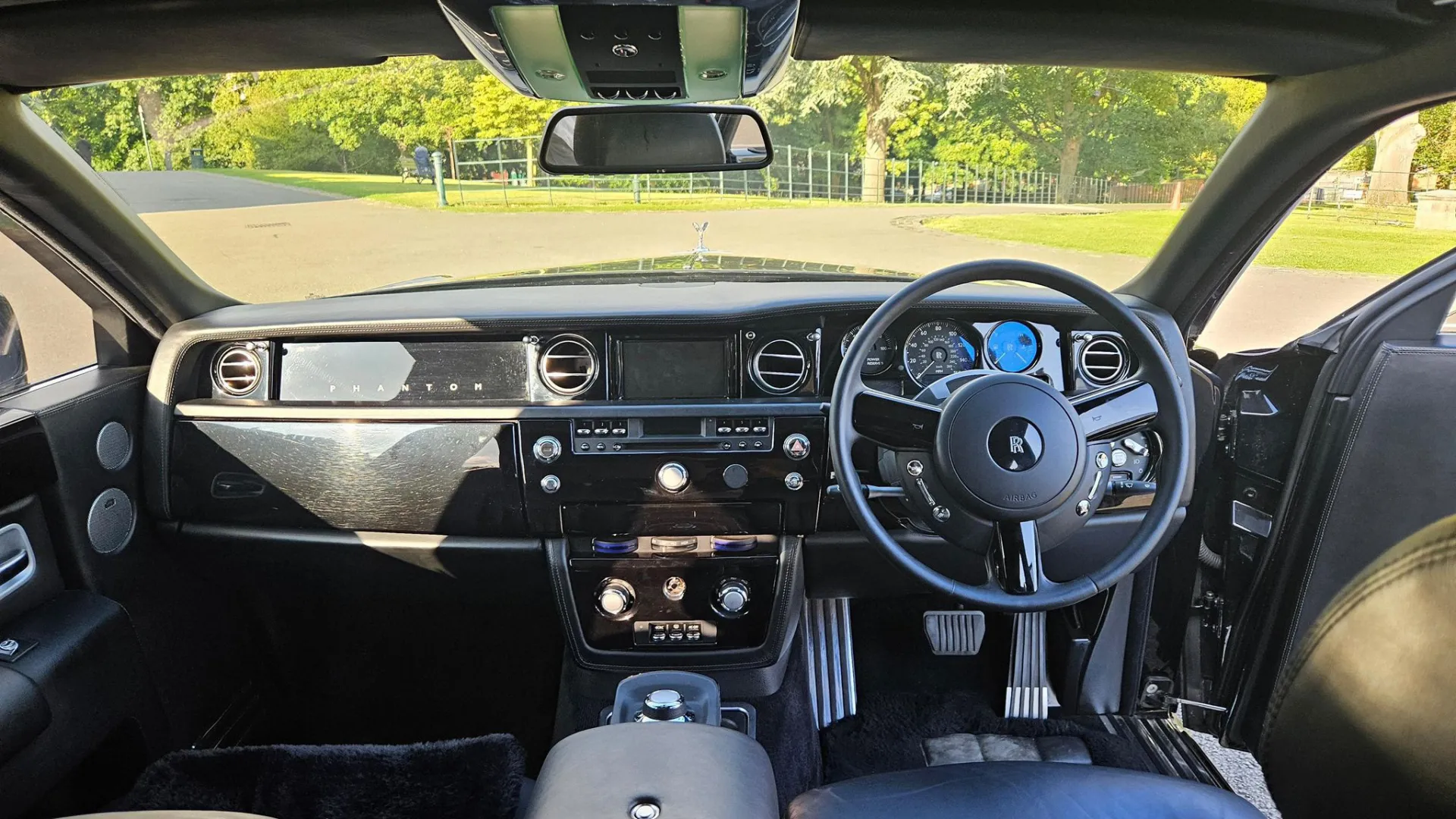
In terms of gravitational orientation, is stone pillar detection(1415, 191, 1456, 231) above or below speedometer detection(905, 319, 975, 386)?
above

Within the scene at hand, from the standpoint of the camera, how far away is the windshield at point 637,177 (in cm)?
257

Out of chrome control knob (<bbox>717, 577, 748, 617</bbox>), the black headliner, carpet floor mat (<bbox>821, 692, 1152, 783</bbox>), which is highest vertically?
the black headliner

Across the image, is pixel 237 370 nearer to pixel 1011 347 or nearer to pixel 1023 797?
pixel 1011 347

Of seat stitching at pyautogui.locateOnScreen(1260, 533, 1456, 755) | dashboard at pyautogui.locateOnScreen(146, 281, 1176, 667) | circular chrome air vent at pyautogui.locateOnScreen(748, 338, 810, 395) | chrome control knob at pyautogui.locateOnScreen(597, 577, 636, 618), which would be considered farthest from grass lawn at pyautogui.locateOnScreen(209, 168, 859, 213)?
seat stitching at pyautogui.locateOnScreen(1260, 533, 1456, 755)

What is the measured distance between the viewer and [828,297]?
2.64 metres

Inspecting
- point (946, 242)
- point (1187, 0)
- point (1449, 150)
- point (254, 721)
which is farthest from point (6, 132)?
point (1449, 150)

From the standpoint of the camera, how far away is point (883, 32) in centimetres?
213

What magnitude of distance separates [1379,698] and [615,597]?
206 centimetres

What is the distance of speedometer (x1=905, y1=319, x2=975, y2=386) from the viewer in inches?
103

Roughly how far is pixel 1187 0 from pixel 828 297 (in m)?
1.08


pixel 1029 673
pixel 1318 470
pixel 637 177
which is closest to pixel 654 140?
pixel 637 177

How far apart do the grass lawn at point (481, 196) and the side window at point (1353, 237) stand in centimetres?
149

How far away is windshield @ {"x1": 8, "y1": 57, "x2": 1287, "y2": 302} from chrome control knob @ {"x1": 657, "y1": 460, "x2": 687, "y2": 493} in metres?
0.64

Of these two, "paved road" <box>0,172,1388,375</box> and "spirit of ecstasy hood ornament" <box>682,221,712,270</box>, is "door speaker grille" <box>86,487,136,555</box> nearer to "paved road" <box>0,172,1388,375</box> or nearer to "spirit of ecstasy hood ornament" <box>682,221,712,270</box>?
"paved road" <box>0,172,1388,375</box>
